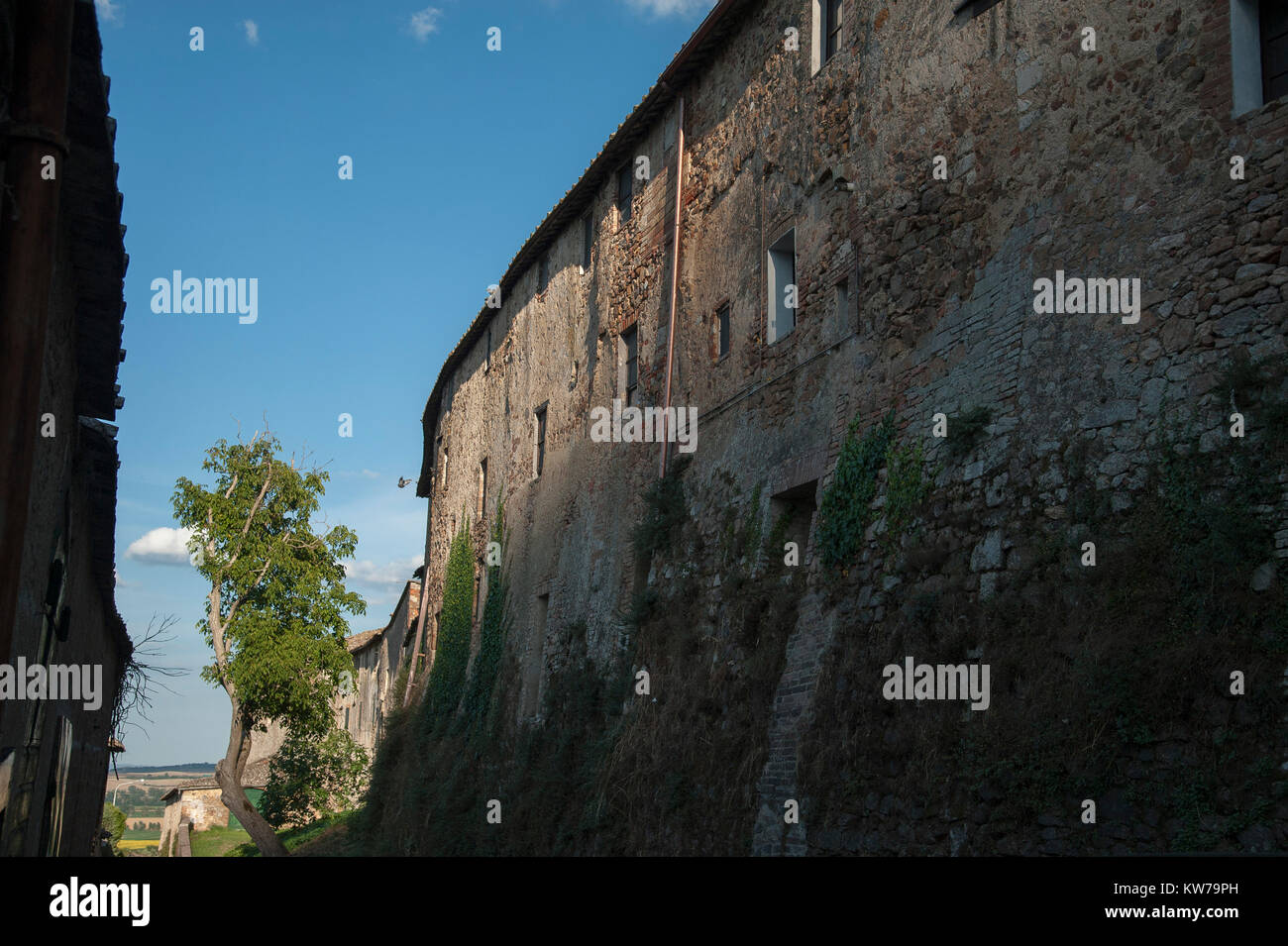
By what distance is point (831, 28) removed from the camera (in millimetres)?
12086

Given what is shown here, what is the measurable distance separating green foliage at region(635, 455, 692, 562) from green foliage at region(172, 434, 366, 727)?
1430cm

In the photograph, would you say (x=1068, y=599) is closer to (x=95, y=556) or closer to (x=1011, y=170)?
(x=1011, y=170)

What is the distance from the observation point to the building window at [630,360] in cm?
1668

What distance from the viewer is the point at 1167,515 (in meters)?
7.07

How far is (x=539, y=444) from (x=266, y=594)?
9.73 meters

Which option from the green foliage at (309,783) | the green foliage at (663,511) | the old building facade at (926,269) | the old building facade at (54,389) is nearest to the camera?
the old building facade at (54,389)

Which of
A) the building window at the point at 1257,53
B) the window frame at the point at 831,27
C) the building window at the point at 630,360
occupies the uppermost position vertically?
the window frame at the point at 831,27

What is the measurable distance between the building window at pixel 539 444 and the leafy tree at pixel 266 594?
879 cm

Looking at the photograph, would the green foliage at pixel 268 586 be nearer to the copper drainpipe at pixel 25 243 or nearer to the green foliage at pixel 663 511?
the green foliage at pixel 663 511

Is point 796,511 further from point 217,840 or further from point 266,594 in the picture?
point 217,840

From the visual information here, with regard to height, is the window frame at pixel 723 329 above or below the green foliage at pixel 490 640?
above

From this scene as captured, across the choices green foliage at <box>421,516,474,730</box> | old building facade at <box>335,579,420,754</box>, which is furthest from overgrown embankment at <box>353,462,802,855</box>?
old building facade at <box>335,579,420,754</box>

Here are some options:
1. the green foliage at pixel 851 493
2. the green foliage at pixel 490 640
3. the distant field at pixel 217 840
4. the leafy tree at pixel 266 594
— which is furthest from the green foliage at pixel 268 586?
the green foliage at pixel 851 493

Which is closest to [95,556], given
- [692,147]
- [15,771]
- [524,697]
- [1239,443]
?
[15,771]
